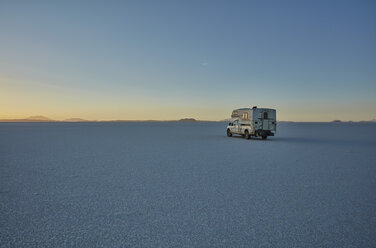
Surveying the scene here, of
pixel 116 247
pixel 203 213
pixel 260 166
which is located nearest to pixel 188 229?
pixel 203 213

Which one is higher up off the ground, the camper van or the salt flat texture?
the camper van

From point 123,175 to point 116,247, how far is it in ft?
18.9

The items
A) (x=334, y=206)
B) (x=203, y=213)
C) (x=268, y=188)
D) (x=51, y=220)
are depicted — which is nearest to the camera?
(x=51, y=220)

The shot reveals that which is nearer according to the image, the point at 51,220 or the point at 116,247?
the point at 116,247

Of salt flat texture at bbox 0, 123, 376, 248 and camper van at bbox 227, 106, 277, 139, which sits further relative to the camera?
camper van at bbox 227, 106, 277, 139

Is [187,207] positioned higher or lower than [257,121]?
lower

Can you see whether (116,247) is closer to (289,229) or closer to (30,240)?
(30,240)

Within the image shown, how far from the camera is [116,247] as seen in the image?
4.38 metres

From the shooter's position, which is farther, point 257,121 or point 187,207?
point 257,121

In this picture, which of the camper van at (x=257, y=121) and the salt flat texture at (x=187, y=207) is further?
the camper van at (x=257, y=121)

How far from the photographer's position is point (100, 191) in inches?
305

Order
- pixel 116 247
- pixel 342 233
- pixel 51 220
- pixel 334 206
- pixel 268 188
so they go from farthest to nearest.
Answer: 1. pixel 268 188
2. pixel 334 206
3. pixel 51 220
4. pixel 342 233
5. pixel 116 247

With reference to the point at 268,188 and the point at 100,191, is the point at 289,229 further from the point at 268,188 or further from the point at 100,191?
the point at 100,191

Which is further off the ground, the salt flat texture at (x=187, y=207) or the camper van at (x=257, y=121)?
the camper van at (x=257, y=121)
